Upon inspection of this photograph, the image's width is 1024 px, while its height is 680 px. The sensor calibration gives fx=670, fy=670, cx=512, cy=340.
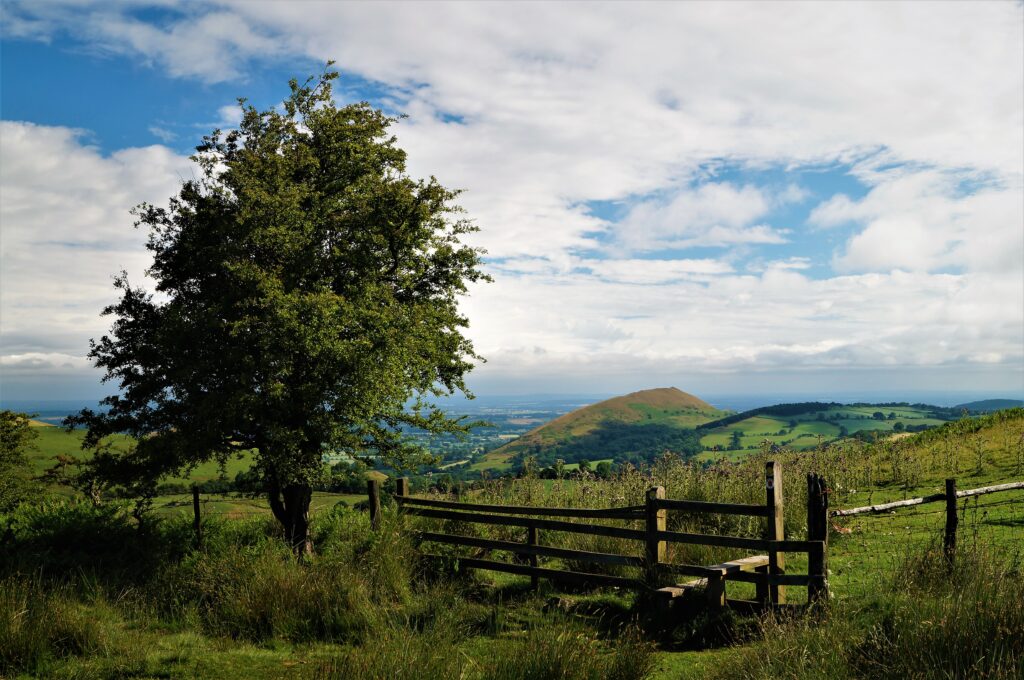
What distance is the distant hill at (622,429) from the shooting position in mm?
102375

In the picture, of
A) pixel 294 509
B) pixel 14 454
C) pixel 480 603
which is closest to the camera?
pixel 480 603

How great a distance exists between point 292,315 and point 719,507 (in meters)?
8.54

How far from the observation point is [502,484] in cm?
1723

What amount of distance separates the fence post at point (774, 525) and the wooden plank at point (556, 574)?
2061 mm

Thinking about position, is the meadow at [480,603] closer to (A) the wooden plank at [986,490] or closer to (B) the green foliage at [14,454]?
(A) the wooden plank at [986,490]

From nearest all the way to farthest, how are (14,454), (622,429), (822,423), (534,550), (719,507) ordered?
(719,507) < (534,550) < (14,454) < (822,423) < (622,429)

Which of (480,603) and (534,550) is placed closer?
(480,603)

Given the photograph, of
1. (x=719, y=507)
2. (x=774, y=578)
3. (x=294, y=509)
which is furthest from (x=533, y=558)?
(x=294, y=509)

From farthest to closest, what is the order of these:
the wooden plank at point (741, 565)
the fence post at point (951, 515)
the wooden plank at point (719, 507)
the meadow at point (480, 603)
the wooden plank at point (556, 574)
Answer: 1. the wooden plank at point (556, 574)
2. the fence post at point (951, 515)
3. the wooden plank at point (719, 507)
4. the wooden plank at point (741, 565)
5. the meadow at point (480, 603)

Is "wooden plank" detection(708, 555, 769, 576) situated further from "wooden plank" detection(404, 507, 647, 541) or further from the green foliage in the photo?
the green foliage

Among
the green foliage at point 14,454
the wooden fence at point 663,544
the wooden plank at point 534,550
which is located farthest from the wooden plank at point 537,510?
the green foliage at point 14,454

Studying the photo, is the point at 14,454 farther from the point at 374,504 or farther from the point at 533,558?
the point at 533,558

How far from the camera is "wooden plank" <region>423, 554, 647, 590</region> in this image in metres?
11.4

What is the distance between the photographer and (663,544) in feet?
36.7
